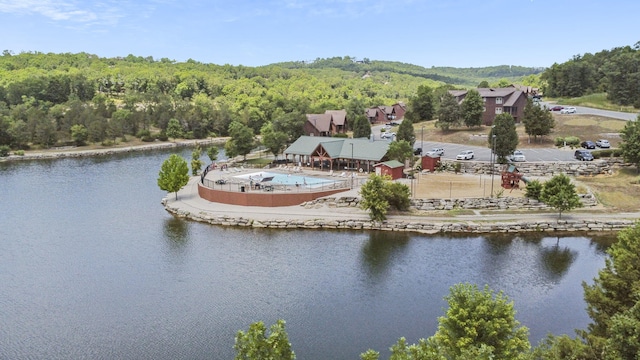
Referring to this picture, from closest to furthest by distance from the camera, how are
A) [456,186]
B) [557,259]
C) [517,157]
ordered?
[557,259] < [456,186] < [517,157]

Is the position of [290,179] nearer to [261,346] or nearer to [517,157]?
[517,157]

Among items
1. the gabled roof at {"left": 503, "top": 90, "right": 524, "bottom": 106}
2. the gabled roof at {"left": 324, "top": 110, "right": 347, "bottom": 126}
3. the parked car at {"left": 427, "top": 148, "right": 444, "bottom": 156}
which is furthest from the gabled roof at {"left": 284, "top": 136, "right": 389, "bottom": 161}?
the gabled roof at {"left": 503, "top": 90, "right": 524, "bottom": 106}

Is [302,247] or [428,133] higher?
[428,133]

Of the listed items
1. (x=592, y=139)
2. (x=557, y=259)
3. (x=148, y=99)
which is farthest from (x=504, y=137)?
(x=148, y=99)

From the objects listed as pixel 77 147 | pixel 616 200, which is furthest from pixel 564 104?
pixel 77 147

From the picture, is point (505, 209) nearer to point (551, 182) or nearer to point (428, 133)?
point (551, 182)

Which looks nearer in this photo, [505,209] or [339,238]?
[339,238]

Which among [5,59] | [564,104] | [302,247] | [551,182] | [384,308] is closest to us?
[384,308]
